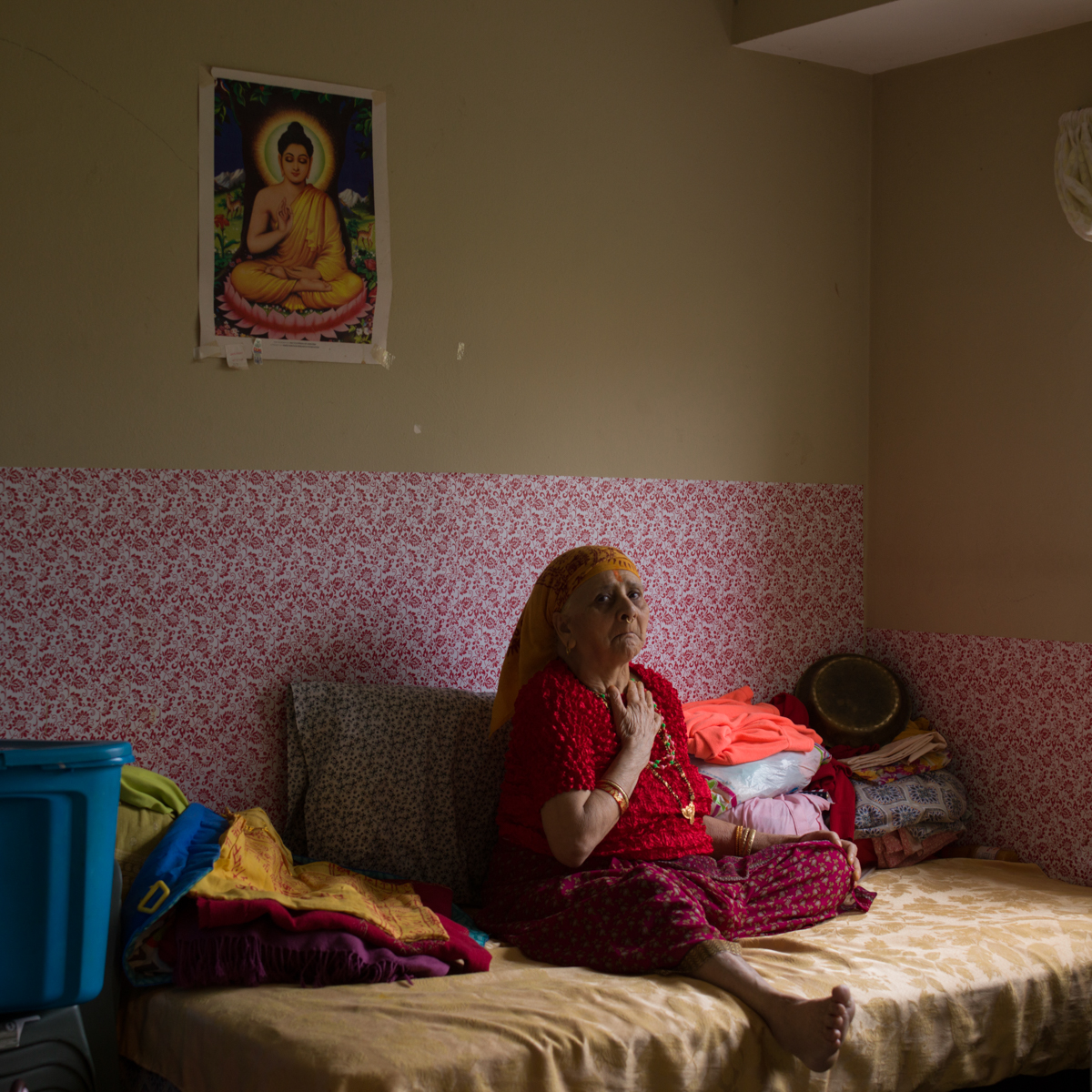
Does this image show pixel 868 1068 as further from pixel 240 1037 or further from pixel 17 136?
pixel 17 136

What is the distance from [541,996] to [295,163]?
204 centimetres

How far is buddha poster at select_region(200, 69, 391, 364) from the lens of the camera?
2699mm

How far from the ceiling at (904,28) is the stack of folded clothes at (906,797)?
204cm

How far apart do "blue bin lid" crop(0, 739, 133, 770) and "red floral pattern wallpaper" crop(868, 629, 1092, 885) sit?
94.6 inches

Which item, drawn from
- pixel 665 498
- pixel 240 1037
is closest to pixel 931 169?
Answer: pixel 665 498

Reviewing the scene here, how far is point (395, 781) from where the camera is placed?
2.64m

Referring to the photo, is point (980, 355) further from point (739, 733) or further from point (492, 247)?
point (492, 247)

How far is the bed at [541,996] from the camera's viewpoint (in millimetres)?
1822

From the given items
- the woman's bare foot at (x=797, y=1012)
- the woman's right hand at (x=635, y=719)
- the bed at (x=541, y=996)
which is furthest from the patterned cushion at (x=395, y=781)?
the woman's bare foot at (x=797, y=1012)

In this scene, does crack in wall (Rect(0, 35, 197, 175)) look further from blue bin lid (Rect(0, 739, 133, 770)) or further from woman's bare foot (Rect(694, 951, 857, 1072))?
woman's bare foot (Rect(694, 951, 857, 1072))

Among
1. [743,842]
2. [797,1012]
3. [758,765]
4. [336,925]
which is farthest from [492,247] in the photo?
[797,1012]

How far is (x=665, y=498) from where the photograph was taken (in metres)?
3.31

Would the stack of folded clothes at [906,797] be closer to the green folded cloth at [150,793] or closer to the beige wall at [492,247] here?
the beige wall at [492,247]

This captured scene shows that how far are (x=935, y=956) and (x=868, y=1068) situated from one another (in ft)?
1.12
